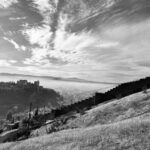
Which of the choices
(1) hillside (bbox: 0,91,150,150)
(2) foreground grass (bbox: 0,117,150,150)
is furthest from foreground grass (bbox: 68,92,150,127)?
(2) foreground grass (bbox: 0,117,150,150)

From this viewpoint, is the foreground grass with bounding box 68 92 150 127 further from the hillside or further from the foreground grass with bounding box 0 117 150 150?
the foreground grass with bounding box 0 117 150 150

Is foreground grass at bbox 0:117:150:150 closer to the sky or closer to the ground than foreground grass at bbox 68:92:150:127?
closer to the ground

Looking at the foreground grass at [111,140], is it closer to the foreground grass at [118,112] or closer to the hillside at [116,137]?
the hillside at [116,137]

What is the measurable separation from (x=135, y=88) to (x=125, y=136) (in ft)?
82.9

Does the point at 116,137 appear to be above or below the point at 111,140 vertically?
above

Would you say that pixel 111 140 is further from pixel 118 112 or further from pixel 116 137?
pixel 118 112

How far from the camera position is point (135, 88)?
127ft

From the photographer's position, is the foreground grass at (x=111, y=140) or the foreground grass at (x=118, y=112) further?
the foreground grass at (x=118, y=112)

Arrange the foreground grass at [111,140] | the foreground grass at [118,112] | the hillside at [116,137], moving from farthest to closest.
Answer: the foreground grass at [118,112] → the hillside at [116,137] → the foreground grass at [111,140]

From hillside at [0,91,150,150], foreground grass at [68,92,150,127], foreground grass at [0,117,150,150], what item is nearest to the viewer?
foreground grass at [0,117,150,150]

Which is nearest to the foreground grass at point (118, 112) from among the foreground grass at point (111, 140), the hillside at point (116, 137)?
the hillside at point (116, 137)

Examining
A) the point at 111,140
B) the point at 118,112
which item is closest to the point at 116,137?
the point at 111,140

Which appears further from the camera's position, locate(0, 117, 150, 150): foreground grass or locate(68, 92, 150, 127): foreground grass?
locate(68, 92, 150, 127): foreground grass

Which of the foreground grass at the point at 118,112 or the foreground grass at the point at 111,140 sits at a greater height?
the foreground grass at the point at 118,112
